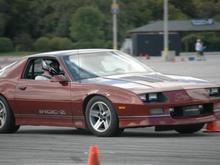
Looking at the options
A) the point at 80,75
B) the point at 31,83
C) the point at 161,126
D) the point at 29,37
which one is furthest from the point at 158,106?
the point at 29,37

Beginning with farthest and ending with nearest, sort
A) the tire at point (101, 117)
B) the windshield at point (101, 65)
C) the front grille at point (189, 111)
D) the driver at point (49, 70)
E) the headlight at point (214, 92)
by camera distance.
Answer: the driver at point (49, 70)
the windshield at point (101, 65)
the headlight at point (214, 92)
the tire at point (101, 117)
the front grille at point (189, 111)

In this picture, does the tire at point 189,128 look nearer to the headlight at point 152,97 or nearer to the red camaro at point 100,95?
the red camaro at point 100,95

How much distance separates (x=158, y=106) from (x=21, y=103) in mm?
2560

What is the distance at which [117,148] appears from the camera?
9859 millimetres

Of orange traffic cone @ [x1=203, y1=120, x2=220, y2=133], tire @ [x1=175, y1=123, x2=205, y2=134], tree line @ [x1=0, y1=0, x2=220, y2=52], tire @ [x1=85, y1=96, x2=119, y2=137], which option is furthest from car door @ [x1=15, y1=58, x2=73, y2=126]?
tree line @ [x1=0, y1=0, x2=220, y2=52]

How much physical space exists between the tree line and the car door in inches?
2604

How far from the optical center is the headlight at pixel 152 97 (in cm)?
1081

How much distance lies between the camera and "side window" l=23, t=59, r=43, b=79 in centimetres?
1253

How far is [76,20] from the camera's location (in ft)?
260

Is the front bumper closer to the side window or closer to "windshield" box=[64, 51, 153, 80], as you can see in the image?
"windshield" box=[64, 51, 153, 80]

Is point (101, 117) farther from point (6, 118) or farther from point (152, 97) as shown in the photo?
point (6, 118)

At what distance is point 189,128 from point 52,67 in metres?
2.31

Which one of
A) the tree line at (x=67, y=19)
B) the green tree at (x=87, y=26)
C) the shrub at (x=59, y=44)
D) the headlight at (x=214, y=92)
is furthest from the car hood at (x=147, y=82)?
the tree line at (x=67, y=19)

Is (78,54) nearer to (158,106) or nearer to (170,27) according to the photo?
(158,106)
